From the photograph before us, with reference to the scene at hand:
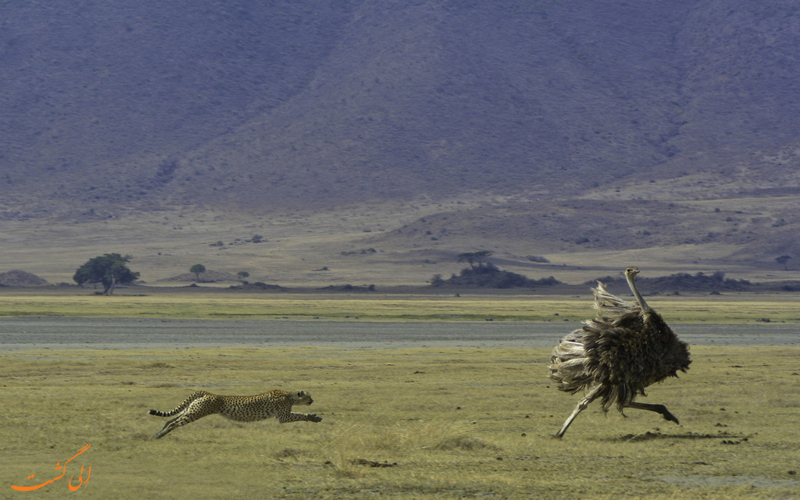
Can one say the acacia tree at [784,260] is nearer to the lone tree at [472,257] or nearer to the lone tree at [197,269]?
the lone tree at [472,257]

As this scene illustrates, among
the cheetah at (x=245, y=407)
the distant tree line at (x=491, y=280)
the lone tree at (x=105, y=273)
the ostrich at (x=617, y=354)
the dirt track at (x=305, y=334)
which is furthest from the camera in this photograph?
the distant tree line at (x=491, y=280)

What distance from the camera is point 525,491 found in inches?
413

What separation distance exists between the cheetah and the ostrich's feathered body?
3.69 m

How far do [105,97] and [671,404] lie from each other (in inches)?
5725

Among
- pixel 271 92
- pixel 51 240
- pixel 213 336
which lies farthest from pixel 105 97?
pixel 213 336

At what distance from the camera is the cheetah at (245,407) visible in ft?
44.0

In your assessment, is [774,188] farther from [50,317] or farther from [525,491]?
[525,491]

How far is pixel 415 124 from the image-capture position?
481 feet

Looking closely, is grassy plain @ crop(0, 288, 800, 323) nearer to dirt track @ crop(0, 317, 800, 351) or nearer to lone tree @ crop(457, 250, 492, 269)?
dirt track @ crop(0, 317, 800, 351)

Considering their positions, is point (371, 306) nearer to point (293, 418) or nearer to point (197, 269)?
point (197, 269)

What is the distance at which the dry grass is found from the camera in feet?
35.1

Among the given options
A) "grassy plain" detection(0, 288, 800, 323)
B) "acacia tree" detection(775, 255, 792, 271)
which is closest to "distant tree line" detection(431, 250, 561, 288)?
"grassy plain" detection(0, 288, 800, 323)

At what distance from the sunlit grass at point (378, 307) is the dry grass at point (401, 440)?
99.1ft

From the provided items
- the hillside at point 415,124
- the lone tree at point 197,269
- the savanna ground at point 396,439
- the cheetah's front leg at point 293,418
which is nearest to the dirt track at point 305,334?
the savanna ground at point 396,439
